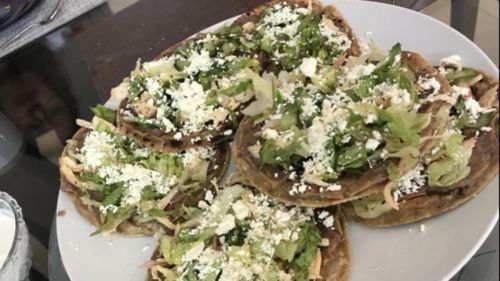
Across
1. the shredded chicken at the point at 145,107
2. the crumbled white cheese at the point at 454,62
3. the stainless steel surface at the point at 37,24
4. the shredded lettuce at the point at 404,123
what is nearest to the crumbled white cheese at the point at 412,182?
the shredded lettuce at the point at 404,123

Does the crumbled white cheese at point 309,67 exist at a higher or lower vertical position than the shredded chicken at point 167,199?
higher

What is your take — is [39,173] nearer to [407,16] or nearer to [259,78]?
[259,78]

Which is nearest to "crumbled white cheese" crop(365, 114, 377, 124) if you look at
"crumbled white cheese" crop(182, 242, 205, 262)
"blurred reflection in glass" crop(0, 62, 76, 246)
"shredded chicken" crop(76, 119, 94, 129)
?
"crumbled white cheese" crop(182, 242, 205, 262)

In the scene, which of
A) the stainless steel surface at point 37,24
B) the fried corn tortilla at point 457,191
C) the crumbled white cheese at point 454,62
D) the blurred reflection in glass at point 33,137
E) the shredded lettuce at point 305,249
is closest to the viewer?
the fried corn tortilla at point 457,191

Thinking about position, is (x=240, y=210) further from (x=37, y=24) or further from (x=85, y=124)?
(x=37, y=24)

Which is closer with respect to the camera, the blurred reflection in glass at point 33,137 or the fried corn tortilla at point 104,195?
the fried corn tortilla at point 104,195

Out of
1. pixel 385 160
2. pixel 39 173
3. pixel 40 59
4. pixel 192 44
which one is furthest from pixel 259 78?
pixel 40 59

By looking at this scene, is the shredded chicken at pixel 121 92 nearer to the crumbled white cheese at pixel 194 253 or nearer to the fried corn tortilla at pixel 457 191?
the crumbled white cheese at pixel 194 253
